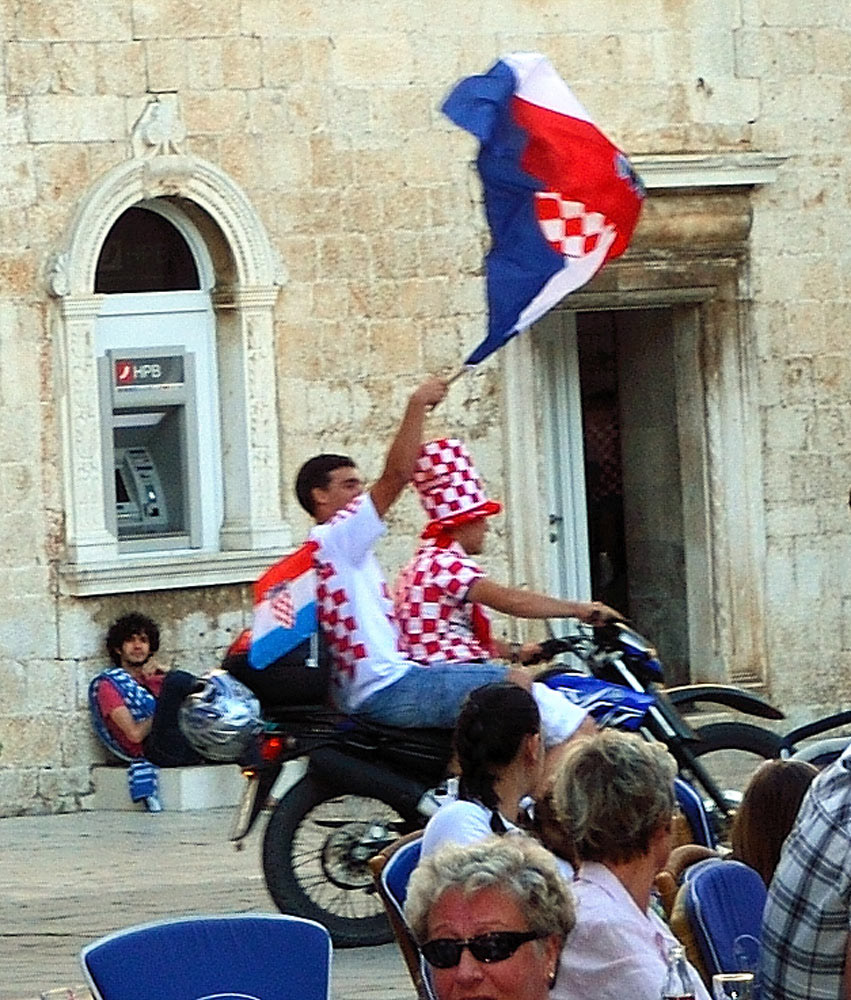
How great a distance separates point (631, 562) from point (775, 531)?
46.7 inches

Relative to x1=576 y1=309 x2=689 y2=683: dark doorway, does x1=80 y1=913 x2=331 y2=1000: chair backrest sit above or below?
below

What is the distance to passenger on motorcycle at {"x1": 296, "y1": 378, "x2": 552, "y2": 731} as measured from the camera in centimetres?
918

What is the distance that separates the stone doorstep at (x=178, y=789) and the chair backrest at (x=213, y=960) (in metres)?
8.11

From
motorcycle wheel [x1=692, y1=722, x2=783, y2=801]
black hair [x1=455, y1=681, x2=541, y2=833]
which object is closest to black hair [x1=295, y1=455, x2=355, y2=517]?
motorcycle wheel [x1=692, y1=722, x2=783, y2=801]

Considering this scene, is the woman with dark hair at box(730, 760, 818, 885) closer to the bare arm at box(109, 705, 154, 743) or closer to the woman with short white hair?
the woman with short white hair

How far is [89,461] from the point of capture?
13.9m

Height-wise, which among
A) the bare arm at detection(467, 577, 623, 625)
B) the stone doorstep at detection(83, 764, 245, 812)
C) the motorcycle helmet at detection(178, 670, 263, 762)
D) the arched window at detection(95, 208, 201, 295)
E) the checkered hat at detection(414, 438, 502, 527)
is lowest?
the stone doorstep at detection(83, 764, 245, 812)

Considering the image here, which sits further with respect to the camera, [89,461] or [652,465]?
[652,465]

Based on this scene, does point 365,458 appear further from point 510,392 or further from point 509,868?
point 509,868

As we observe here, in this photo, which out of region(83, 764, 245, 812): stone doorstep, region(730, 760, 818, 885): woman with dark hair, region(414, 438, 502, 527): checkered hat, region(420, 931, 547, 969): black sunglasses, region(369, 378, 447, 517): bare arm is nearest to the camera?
region(420, 931, 547, 969): black sunglasses

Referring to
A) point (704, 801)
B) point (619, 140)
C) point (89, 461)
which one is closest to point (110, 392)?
point (89, 461)

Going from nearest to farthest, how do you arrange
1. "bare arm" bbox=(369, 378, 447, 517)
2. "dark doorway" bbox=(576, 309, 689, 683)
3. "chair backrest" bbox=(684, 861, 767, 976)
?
1. "chair backrest" bbox=(684, 861, 767, 976)
2. "bare arm" bbox=(369, 378, 447, 517)
3. "dark doorway" bbox=(576, 309, 689, 683)

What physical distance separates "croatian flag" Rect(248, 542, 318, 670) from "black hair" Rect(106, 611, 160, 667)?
457 cm

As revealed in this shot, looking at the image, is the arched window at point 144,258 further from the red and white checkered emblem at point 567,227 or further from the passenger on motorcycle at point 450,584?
the passenger on motorcycle at point 450,584
